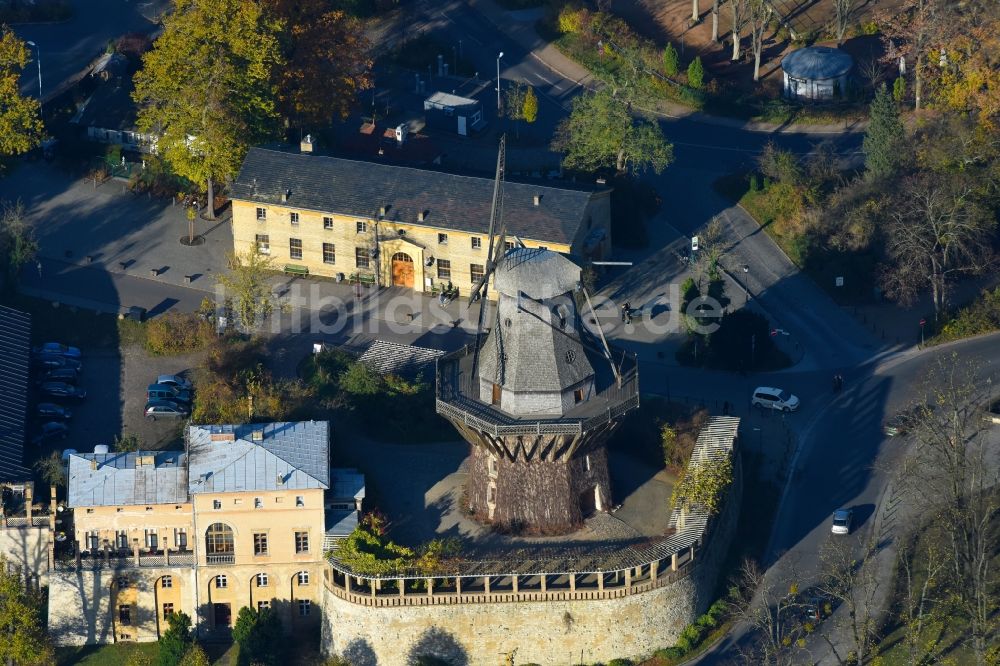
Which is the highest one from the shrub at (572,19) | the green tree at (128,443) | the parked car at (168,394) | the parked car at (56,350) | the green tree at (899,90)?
the shrub at (572,19)

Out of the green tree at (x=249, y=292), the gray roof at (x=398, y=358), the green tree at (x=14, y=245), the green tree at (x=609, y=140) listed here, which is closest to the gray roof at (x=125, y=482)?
the gray roof at (x=398, y=358)

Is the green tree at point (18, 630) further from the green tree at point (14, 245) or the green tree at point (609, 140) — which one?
the green tree at point (609, 140)

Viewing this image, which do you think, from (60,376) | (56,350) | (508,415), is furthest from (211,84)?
(508,415)

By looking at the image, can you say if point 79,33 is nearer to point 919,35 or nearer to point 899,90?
point 899,90

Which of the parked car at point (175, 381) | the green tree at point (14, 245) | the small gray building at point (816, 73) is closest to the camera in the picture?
the parked car at point (175, 381)

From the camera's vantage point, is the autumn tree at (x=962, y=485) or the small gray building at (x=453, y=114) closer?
the autumn tree at (x=962, y=485)

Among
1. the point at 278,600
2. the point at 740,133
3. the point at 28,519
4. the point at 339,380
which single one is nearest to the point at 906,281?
the point at 740,133
